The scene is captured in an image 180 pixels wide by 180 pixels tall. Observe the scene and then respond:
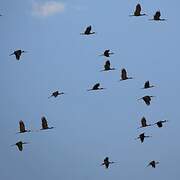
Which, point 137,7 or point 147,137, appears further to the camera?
point 147,137

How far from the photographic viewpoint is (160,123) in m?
96.4

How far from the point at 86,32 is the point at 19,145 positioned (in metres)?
9.78

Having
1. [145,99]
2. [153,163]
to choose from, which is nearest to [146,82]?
[145,99]

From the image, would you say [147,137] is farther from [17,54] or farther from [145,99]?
[17,54]

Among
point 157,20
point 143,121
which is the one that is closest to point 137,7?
point 157,20

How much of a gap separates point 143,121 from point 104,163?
4.27m

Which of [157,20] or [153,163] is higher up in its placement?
[157,20]

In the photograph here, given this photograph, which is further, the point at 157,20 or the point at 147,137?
the point at 147,137

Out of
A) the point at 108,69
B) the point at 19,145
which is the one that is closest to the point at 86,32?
the point at 108,69

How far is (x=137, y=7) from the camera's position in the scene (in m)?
91.6

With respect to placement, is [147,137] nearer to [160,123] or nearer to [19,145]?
[160,123]

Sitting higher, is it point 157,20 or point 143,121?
point 157,20

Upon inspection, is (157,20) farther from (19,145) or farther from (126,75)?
(19,145)

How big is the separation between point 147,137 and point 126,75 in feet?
18.8
